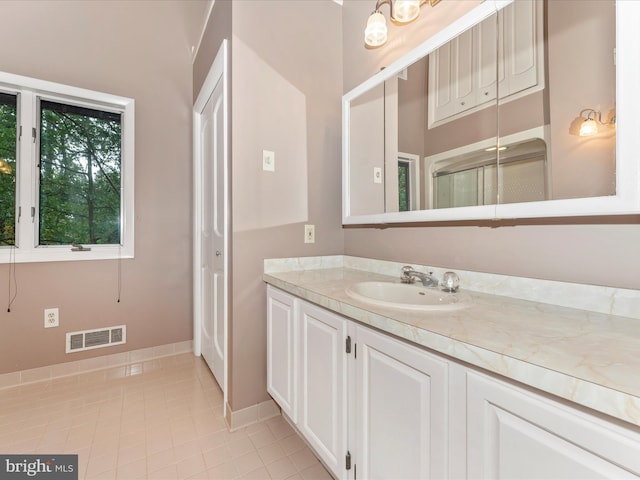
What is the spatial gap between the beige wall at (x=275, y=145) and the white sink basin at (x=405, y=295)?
0.60 metres

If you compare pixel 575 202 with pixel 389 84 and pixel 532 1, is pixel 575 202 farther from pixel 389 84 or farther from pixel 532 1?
pixel 389 84

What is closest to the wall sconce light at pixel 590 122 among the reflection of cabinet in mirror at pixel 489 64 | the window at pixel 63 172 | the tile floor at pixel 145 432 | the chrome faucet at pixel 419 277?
the reflection of cabinet in mirror at pixel 489 64

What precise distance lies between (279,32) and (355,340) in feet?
5.86

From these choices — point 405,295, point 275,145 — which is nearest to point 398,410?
point 405,295

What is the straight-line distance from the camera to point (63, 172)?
2.26 m

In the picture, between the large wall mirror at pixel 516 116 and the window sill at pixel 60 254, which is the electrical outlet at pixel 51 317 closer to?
the window sill at pixel 60 254

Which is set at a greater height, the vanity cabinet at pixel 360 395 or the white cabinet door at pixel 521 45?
the white cabinet door at pixel 521 45

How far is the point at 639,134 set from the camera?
0.78m

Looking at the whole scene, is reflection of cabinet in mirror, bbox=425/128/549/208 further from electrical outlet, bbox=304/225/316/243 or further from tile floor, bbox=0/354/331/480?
tile floor, bbox=0/354/331/480

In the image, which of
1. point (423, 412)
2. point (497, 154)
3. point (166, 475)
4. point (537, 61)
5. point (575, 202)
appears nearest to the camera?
point (423, 412)

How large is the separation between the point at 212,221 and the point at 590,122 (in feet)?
6.75

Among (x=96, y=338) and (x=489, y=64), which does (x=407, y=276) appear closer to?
(x=489, y=64)

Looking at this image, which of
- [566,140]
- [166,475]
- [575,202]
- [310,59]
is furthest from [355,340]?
[310,59]

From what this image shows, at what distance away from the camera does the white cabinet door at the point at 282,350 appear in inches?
54.6
